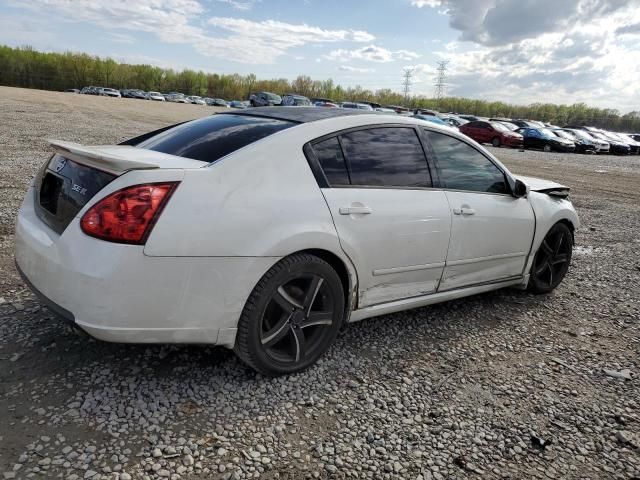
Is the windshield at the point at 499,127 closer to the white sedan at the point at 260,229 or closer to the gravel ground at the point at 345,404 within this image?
the gravel ground at the point at 345,404

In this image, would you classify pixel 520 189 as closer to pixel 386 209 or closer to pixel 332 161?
pixel 386 209

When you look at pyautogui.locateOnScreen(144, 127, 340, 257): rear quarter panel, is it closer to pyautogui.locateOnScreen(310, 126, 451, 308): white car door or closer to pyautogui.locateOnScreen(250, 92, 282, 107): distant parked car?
pyautogui.locateOnScreen(310, 126, 451, 308): white car door

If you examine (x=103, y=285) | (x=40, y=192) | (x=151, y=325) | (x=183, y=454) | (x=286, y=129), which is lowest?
(x=183, y=454)

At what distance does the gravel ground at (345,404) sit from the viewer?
91.4 inches

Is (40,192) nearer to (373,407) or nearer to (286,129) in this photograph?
(286,129)

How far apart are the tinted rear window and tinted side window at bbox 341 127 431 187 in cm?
46

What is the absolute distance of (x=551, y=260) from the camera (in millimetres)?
4848

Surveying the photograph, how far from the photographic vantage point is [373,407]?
281cm

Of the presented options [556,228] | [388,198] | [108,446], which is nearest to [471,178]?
[388,198]

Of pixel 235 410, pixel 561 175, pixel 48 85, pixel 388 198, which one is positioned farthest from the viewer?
pixel 48 85

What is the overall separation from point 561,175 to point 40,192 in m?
17.0

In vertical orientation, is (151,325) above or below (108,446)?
above

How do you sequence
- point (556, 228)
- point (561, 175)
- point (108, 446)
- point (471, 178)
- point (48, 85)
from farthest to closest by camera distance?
point (48, 85) → point (561, 175) → point (556, 228) → point (471, 178) → point (108, 446)

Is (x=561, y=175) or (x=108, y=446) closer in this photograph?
(x=108, y=446)
